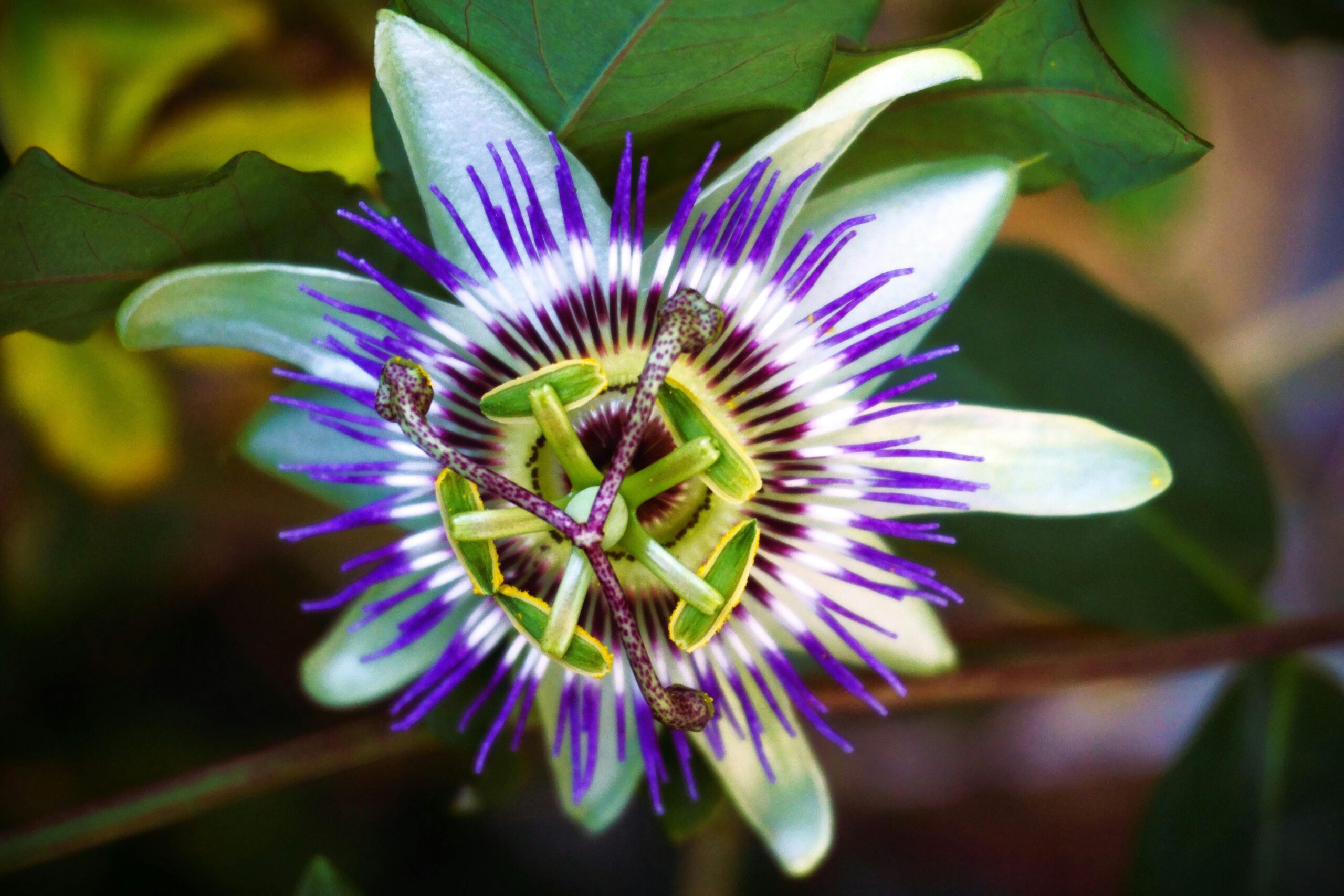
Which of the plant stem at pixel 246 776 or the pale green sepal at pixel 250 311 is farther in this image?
the plant stem at pixel 246 776

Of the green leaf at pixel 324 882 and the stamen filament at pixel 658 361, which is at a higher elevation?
the stamen filament at pixel 658 361

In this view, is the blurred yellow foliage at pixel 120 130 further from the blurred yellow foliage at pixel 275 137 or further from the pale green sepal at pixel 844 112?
the pale green sepal at pixel 844 112

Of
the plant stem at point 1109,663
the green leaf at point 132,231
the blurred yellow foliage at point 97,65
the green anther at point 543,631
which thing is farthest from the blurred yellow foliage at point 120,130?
the plant stem at point 1109,663

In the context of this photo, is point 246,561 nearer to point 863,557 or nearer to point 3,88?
point 3,88

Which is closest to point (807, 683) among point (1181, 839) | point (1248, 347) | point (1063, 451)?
point (1063, 451)

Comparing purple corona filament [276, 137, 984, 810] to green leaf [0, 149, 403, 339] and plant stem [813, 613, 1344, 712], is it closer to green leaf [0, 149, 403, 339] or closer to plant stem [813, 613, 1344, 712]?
green leaf [0, 149, 403, 339]

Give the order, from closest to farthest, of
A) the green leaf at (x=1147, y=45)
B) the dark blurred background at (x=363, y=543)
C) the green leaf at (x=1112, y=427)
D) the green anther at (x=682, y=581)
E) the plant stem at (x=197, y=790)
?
1. the green anther at (x=682, y=581)
2. the plant stem at (x=197, y=790)
3. the green leaf at (x=1112, y=427)
4. the dark blurred background at (x=363, y=543)
5. the green leaf at (x=1147, y=45)

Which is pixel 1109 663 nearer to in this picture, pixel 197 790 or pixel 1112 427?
pixel 1112 427

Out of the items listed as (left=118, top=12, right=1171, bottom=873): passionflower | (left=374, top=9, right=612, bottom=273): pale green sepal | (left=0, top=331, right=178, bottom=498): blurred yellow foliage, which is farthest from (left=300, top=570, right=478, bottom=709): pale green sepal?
(left=0, top=331, right=178, bottom=498): blurred yellow foliage
